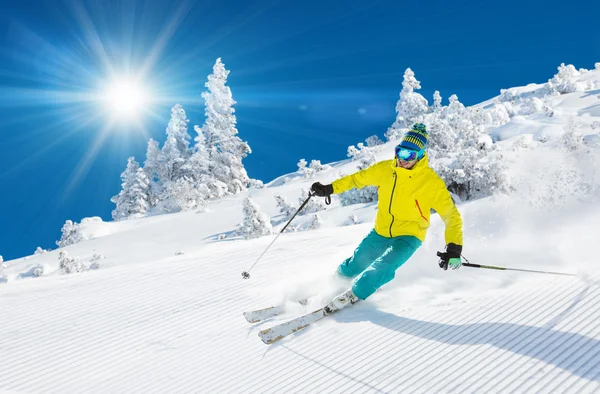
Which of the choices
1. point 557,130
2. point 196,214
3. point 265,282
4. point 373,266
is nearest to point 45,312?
point 265,282

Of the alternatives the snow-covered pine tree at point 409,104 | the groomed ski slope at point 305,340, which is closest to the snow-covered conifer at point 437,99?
the snow-covered pine tree at point 409,104

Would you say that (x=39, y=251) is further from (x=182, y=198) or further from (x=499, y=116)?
(x=499, y=116)

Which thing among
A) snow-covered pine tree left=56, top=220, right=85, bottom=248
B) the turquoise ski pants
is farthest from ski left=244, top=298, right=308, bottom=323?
snow-covered pine tree left=56, top=220, right=85, bottom=248

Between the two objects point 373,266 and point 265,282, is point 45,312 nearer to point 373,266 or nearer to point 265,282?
point 265,282

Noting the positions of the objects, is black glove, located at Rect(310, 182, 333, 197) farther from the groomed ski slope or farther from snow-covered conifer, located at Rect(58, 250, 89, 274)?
snow-covered conifer, located at Rect(58, 250, 89, 274)

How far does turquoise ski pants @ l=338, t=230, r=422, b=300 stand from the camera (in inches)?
163

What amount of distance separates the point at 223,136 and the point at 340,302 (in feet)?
111

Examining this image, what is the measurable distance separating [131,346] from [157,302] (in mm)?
1022

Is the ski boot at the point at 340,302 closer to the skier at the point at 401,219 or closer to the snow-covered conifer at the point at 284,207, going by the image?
the skier at the point at 401,219

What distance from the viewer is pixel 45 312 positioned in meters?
4.83

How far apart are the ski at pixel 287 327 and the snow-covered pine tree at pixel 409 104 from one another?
46733mm

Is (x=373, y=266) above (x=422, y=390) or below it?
above

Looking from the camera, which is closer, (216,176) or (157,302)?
(157,302)

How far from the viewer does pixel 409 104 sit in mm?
49375
